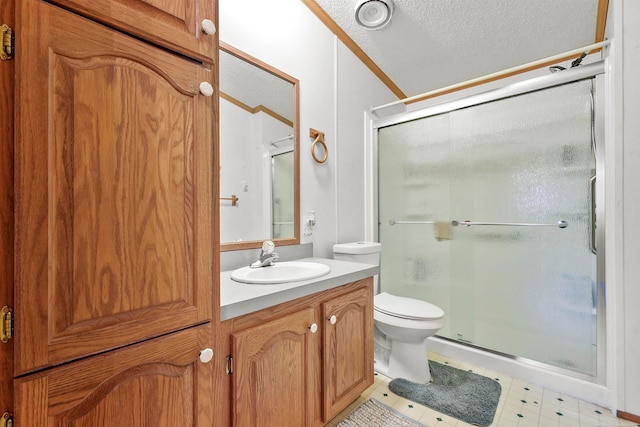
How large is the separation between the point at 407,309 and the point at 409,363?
0.34 m

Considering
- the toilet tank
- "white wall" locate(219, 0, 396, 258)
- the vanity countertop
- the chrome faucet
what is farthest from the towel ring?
the vanity countertop

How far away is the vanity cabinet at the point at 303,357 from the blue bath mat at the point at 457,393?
0.37m

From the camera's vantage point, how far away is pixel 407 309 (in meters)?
1.82

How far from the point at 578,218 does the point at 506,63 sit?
1353 millimetres

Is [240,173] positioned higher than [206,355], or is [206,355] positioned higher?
[240,173]

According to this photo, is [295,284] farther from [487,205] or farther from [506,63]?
[506,63]

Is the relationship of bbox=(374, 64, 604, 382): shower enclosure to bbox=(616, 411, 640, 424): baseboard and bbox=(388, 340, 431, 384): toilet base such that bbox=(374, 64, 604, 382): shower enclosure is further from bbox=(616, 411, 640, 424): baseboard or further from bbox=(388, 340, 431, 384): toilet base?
bbox=(388, 340, 431, 384): toilet base

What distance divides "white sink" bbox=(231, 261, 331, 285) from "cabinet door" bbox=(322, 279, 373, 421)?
0.16 m

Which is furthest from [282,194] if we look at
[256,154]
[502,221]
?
[502,221]

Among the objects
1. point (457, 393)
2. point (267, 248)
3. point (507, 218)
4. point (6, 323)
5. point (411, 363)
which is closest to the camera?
point (6, 323)

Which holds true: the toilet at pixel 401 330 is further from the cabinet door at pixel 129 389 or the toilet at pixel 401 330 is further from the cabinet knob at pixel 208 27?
the cabinet knob at pixel 208 27

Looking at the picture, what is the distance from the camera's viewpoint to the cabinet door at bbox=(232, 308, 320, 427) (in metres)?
0.95

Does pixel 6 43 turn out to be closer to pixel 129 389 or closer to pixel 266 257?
pixel 129 389

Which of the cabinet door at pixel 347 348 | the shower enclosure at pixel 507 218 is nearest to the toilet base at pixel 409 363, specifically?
the cabinet door at pixel 347 348
